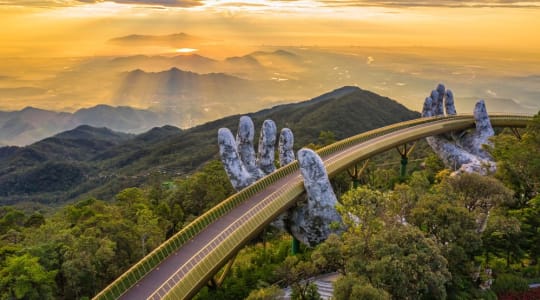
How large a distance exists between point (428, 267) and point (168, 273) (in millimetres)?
11030

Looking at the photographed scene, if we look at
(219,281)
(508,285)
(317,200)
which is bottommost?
(219,281)

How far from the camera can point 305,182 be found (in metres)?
26.0

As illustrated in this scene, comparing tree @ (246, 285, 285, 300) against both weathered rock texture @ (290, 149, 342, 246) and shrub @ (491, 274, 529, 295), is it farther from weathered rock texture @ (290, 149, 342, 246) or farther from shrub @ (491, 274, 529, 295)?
shrub @ (491, 274, 529, 295)

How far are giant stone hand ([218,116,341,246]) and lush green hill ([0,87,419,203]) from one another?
6896cm

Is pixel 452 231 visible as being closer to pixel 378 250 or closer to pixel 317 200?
pixel 378 250

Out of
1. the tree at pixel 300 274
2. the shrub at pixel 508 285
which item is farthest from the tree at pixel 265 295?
the shrub at pixel 508 285

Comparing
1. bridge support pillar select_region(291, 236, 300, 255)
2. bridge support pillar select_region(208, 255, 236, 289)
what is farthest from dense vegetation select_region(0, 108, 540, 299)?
bridge support pillar select_region(291, 236, 300, 255)

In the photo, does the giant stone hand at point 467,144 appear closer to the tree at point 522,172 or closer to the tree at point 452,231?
the tree at point 522,172

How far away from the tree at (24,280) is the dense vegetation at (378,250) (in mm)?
49

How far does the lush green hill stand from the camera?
117125 mm

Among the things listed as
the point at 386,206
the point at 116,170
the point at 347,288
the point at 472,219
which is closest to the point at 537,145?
the point at 472,219

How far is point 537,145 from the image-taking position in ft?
109

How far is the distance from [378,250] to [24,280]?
16843 millimetres

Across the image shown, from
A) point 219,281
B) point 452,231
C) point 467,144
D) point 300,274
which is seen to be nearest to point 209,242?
point 219,281
